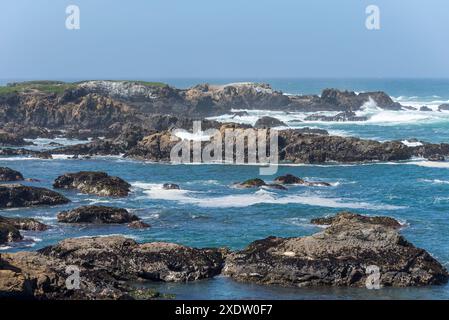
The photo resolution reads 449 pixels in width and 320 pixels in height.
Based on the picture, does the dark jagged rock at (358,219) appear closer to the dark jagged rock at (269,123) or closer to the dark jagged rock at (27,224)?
the dark jagged rock at (27,224)

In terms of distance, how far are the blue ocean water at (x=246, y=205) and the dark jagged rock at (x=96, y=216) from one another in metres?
1.22

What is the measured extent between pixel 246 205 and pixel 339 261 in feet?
66.0

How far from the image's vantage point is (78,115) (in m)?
114

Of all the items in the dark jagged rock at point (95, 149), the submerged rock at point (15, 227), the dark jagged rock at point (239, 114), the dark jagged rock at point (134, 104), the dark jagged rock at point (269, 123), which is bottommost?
the submerged rock at point (15, 227)

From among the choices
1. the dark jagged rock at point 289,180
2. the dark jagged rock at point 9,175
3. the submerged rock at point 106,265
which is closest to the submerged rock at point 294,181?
the dark jagged rock at point 289,180

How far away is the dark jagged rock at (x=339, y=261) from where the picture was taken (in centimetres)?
3059

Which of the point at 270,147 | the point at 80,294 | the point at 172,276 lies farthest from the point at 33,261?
the point at 270,147

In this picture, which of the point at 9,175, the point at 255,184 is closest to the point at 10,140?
the point at 9,175

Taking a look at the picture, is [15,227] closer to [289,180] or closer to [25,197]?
[25,197]

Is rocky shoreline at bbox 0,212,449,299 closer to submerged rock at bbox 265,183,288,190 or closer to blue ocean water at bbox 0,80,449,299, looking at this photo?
blue ocean water at bbox 0,80,449,299

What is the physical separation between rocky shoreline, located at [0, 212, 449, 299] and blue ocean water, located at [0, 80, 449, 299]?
0.83m

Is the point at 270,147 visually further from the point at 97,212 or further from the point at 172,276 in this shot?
the point at 172,276
